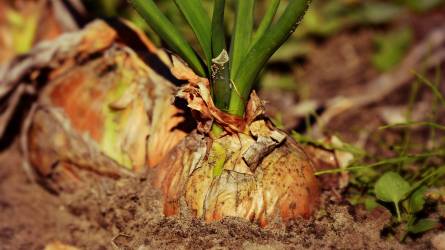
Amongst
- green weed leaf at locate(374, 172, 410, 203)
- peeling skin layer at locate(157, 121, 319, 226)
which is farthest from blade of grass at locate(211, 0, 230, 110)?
green weed leaf at locate(374, 172, 410, 203)

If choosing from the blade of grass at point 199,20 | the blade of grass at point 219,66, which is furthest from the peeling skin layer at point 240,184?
the blade of grass at point 199,20

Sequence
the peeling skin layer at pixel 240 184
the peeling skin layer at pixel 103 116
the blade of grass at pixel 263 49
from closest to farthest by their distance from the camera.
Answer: the blade of grass at pixel 263 49 < the peeling skin layer at pixel 240 184 < the peeling skin layer at pixel 103 116

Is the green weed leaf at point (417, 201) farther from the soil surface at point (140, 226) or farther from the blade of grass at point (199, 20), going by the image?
the blade of grass at point (199, 20)

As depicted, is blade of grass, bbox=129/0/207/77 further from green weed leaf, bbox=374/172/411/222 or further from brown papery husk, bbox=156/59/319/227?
green weed leaf, bbox=374/172/411/222

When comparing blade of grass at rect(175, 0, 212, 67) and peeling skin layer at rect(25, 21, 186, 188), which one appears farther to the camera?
peeling skin layer at rect(25, 21, 186, 188)

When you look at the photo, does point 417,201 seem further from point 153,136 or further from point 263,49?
point 153,136

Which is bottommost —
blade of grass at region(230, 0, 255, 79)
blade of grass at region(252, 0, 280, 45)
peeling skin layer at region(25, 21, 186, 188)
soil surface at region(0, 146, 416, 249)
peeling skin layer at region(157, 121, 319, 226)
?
soil surface at region(0, 146, 416, 249)

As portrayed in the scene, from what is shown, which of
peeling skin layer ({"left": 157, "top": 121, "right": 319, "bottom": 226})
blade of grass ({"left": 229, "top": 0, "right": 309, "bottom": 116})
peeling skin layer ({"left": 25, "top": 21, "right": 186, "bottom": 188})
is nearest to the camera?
blade of grass ({"left": 229, "top": 0, "right": 309, "bottom": 116})
